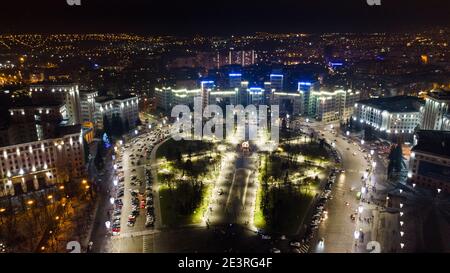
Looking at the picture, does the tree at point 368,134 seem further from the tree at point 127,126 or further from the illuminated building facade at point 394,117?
the tree at point 127,126

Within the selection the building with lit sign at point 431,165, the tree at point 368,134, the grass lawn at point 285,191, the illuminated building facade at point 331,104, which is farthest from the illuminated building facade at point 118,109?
the building with lit sign at point 431,165

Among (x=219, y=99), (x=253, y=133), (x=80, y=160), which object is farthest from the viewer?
(x=219, y=99)


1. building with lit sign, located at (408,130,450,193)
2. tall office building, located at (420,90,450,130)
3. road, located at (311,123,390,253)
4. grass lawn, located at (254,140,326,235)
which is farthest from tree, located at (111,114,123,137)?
tall office building, located at (420,90,450,130)

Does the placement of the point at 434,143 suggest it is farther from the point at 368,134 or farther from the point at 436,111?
the point at 368,134

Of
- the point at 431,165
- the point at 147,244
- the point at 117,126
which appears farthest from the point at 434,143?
the point at 117,126

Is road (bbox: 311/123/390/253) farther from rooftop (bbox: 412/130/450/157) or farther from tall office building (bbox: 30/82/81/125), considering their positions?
tall office building (bbox: 30/82/81/125)

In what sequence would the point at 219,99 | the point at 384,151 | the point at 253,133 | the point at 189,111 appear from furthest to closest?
the point at 219,99 → the point at 189,111 → the point at 253,133 → the point at 384,151
